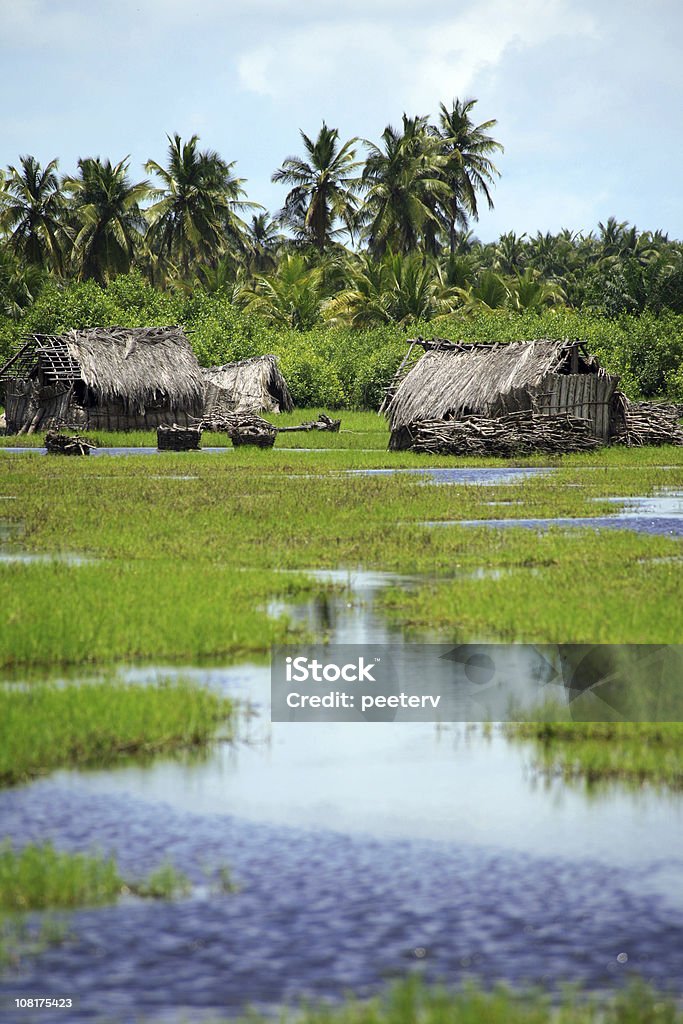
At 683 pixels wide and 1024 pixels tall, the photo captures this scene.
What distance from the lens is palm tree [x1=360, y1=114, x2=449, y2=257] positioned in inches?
2776

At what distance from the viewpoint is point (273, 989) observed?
3.58 meters

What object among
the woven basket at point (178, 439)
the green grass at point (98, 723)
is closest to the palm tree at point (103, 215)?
the woven basket at point (178, 439)

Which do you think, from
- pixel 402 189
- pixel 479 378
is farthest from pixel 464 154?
pixel 479 378

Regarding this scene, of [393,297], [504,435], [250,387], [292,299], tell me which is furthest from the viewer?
[292,299]

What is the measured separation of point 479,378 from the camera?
3381cm

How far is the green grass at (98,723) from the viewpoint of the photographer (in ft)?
18.7

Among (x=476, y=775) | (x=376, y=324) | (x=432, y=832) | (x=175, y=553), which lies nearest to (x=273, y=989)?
(x=432, y=832)

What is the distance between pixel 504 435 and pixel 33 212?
4051cm

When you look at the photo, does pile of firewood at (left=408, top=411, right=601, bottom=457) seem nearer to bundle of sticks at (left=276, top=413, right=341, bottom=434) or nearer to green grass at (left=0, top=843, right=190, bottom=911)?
bundle of sticks at (left=276, top=413, right=341, bottom=434)

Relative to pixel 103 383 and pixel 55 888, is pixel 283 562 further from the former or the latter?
pixel 103 383

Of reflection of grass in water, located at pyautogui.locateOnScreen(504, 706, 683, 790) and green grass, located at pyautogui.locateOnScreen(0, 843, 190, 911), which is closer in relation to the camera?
green grass, located at pyautogui.locateOnScreen(0, 843, 190, 911)

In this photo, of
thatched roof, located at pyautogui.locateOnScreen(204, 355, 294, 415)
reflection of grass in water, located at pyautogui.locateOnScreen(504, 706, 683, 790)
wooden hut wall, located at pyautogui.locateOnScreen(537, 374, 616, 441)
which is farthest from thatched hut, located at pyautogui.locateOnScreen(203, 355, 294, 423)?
reflection of grass in water, located at pyautogui.locateOnScreen(504, 706, 683, 790)

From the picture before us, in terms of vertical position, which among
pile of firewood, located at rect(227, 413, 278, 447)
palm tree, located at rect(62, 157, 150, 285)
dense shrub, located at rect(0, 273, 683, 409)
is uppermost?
palm tree, located at rect(62, 157, 150, 285)

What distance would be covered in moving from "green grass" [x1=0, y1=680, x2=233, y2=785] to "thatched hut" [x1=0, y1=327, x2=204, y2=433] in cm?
3544
